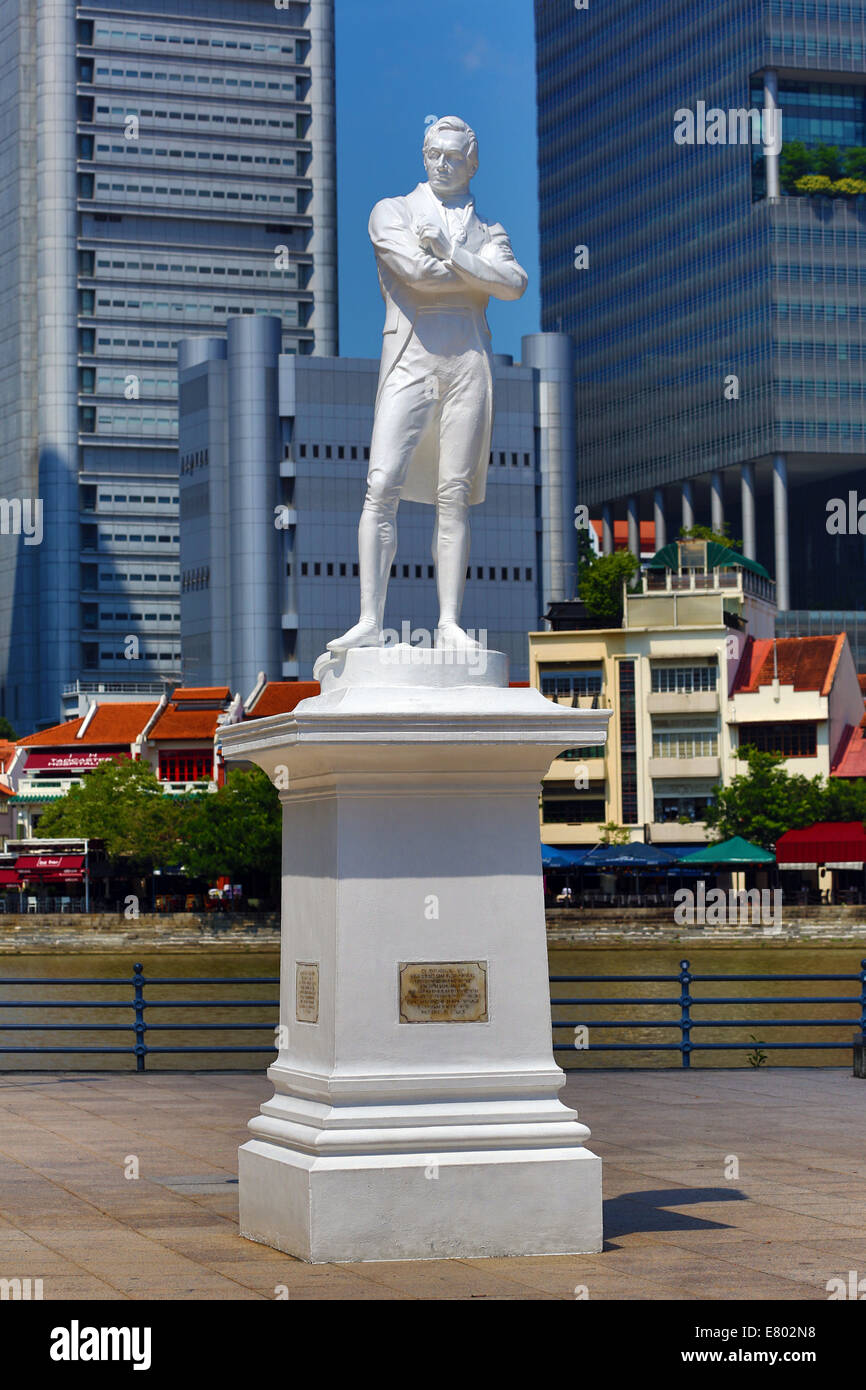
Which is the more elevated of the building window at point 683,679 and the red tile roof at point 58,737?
the building window at point 683,679

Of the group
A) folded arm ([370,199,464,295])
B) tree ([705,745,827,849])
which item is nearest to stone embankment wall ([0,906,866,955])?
tree ([705,745,827,849])

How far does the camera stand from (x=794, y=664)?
3538 inches

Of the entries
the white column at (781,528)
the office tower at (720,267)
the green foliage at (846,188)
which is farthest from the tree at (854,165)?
the white column at (781,528)

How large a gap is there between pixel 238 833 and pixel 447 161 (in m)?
71.6

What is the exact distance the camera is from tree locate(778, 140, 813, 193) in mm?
128375

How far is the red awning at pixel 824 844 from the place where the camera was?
263 ft

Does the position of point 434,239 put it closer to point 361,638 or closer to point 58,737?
point 361,638

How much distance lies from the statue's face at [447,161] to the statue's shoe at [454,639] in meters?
2.52

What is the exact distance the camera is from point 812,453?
13038cm

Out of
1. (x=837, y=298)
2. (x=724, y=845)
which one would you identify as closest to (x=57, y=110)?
(x=837, y=298)

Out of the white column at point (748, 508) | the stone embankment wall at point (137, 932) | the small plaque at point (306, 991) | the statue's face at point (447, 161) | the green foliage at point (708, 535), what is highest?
the white column at point (748, 508)

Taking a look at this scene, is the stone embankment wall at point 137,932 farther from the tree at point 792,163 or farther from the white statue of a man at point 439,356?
the white statue of a man at point 439,356

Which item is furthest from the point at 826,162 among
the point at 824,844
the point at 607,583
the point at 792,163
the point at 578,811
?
the point at 824,844

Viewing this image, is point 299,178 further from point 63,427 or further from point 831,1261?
point 831,1261
